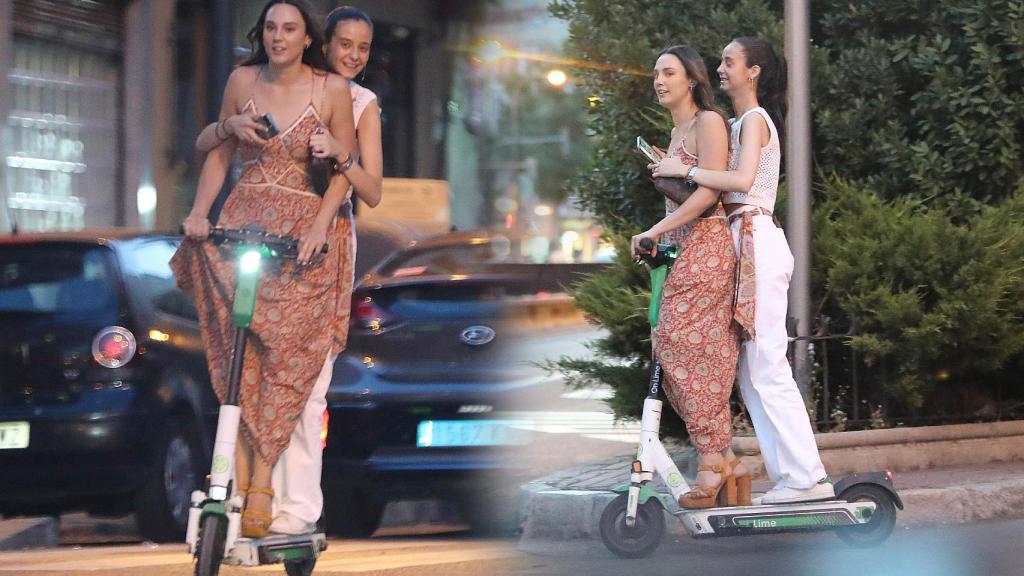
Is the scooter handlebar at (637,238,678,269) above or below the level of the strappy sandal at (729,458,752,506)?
above

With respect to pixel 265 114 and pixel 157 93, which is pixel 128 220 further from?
pixel 265 114

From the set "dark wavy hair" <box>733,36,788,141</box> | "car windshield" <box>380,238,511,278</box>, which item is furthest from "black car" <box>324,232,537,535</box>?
"dark wavy hair" <box>733,36,788,141</box>

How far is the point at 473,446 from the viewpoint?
614 centimetres

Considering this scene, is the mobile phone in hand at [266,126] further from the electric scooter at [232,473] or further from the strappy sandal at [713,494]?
the strappy sandal at [713,494]

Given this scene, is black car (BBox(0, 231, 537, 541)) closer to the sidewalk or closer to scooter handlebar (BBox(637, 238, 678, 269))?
the sidewalk

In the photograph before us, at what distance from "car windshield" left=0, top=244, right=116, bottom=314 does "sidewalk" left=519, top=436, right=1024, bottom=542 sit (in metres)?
1.90

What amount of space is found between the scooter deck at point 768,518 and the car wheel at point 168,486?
2184mm

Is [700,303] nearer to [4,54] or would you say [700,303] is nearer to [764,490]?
[764,490]

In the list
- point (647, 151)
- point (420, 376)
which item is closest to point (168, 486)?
point (420, 376)

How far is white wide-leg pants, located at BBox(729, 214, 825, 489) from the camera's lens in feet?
17.4

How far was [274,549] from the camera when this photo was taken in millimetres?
4238

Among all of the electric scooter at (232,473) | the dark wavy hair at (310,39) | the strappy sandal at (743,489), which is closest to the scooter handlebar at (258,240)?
the electric scooter at (232,473)

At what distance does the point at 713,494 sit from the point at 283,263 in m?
1.80

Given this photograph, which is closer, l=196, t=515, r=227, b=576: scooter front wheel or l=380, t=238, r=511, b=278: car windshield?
l=196, t=515, r=227, b=576: scooter front wheel
